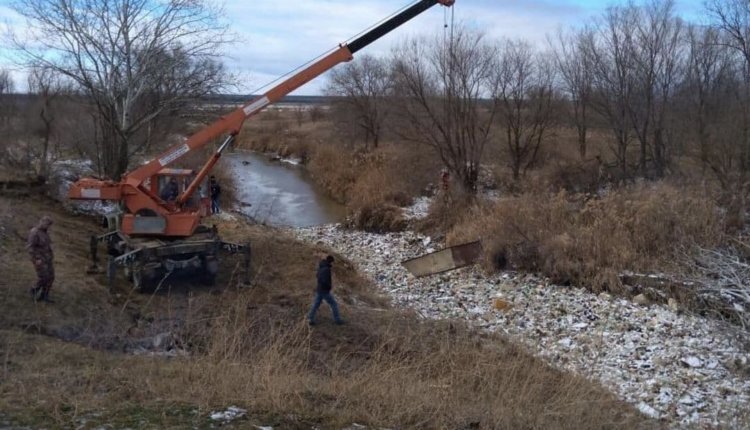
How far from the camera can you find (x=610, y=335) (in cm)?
1304

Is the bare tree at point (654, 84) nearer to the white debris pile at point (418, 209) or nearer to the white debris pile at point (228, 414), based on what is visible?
the white debris pile at point (418, 209)

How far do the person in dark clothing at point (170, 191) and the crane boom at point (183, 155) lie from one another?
28cm

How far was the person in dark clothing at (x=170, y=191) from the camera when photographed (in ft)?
47.8

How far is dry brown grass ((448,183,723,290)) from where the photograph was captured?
54.2 ft

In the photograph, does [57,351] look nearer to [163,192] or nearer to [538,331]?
[163,192]

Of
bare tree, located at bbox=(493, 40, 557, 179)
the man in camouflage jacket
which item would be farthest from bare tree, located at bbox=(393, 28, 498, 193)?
the man in camouflage jacket

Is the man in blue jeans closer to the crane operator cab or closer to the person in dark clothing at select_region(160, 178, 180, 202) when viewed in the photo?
the crane operator cab

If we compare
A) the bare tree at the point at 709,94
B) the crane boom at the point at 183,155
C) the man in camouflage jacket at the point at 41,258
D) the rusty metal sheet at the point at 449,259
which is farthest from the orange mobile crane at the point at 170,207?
the bare tree at the point at 709,94

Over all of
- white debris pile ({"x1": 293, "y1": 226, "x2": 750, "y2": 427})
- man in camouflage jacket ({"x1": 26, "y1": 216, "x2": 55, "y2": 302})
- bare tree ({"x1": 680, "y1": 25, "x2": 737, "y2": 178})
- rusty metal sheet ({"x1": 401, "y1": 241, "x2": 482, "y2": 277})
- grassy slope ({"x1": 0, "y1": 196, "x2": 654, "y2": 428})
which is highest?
bare tree ({"x1": 680, "y1": 25, "x2": 737, "y2": 178})

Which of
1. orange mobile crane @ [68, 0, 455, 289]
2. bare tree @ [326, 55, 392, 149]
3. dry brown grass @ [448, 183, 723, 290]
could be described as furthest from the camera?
bare tree @ [326, 55, 392, 149]

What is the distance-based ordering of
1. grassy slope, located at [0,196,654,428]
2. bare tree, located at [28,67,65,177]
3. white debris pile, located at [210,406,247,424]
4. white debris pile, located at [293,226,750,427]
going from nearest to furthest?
white debris pile, located at [210,406,247,424] → grassy slope, located at [0,196,654,428] → white debris pile, located at [293,226,750,427] → bare tree, located at [28,67,65,177]

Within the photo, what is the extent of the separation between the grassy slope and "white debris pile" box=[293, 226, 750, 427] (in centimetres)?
126

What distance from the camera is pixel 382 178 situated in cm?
3084

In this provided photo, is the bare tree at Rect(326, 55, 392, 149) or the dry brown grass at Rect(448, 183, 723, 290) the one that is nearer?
the dry brown grass at Rect(448, 183, 723, 290)
